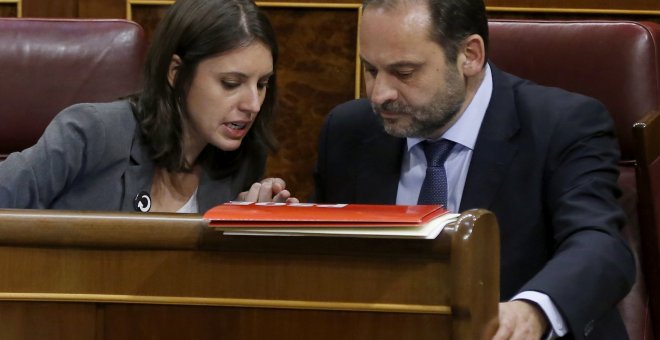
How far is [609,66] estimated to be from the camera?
1454 millimetres

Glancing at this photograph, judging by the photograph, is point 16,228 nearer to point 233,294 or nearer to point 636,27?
point 233,294

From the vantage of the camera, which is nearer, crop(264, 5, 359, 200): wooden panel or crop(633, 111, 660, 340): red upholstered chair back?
crop(633, 111, 660, 340): red upholstered chair back

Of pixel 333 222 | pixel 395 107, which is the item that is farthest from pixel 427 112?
pixel 333 222

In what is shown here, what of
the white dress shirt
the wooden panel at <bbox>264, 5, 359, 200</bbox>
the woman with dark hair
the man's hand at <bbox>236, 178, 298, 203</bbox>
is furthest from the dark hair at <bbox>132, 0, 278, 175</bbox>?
the wooden panel at <bbox>264, 5, 359, 200</bbox>

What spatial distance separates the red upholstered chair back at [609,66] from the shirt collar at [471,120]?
3.4 inches

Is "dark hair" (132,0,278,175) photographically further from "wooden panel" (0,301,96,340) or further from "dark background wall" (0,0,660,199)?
"wooden panel" (0,301,96,340)

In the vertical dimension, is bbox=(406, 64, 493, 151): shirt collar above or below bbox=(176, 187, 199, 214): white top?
above

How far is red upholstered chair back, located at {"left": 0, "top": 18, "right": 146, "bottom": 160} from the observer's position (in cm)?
158

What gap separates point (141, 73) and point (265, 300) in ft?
2.54

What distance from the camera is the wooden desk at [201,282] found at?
2.92ft

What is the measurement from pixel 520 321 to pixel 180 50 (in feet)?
2.26

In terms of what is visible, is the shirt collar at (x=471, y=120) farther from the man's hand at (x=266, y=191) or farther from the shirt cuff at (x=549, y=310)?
the shirt cuff at (x=549, y=310)

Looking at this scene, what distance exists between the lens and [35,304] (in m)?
0.92

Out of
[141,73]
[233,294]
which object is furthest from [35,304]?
[141,73]
